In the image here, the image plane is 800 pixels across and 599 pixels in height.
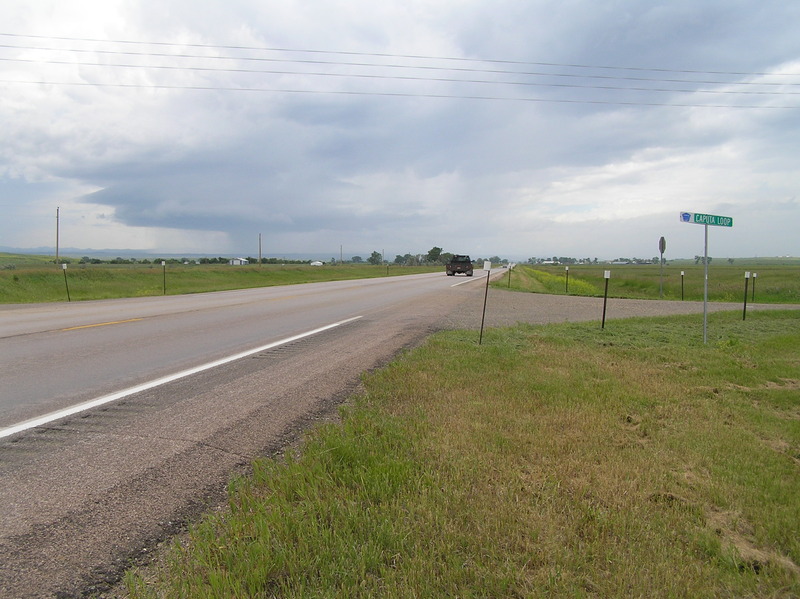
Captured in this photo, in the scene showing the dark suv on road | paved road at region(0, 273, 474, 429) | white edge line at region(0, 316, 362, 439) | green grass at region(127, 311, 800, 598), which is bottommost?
green grass at region(127, 311, 800, 598)

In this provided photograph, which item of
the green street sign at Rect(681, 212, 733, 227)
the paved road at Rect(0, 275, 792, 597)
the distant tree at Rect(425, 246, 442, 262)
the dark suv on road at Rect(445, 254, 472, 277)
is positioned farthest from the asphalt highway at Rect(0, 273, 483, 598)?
the distant tree at Rect(425, 246, 442, 262)

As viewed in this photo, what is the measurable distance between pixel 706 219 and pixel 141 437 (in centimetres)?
1091

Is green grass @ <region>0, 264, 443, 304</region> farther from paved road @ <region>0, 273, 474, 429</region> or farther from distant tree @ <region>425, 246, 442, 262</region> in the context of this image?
distant tree @ <region>425, 246, 442, 262</region>

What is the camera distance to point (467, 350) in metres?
8.03

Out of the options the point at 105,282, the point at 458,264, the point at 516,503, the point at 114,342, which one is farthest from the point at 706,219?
the point at 458,264

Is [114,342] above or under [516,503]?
above

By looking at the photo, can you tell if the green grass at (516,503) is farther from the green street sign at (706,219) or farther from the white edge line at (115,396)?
the green street sign at (706,219)

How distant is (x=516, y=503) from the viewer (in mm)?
3025

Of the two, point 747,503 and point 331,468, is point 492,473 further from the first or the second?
point 747,503

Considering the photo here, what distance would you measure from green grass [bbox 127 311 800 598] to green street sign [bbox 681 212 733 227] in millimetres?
5058

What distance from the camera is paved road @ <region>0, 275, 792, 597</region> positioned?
2543 millimetres

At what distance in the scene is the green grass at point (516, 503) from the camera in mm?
2352

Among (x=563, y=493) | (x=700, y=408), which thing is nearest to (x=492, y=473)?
(x=563, y=493)

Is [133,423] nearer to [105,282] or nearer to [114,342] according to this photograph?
[114,342]
